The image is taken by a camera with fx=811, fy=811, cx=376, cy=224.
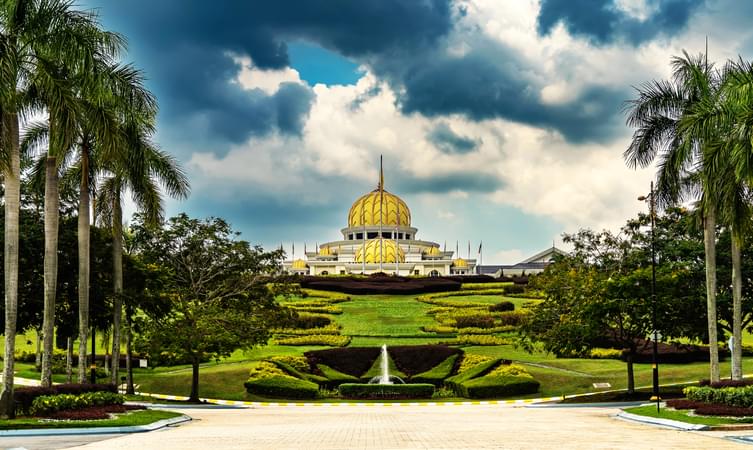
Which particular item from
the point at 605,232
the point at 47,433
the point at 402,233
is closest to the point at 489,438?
the point at 47,433

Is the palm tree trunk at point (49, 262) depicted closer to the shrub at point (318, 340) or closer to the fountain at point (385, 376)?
the fountain at point (385, 376)

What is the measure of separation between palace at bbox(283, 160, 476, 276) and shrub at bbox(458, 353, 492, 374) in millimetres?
56879

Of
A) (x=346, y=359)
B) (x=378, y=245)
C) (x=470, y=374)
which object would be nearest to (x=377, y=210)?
(x=378, y=245)

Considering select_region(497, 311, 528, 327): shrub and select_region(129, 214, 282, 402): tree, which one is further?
select_region(497, 311, 528, 327): shrub

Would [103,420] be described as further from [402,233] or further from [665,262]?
[402,233]

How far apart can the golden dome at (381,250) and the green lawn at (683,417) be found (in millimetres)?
71286

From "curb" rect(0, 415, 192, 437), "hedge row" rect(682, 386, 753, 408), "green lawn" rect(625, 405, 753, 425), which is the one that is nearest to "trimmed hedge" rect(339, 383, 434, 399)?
"green lawn" rect(625, 405, 753, 425)

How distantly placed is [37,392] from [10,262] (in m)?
3.44

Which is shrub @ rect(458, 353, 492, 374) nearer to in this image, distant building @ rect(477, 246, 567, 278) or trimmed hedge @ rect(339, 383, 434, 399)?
trimmed hedge @ rect(339, 383, 434, 399)

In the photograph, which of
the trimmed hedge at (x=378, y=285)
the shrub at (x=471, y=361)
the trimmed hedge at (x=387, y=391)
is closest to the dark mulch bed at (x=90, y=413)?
the trimmed hedge at (x=387, y=391)

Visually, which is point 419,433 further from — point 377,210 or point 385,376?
point 377,210

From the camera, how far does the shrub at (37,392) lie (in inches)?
787

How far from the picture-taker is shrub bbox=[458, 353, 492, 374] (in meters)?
38.6

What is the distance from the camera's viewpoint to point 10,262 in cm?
1991
